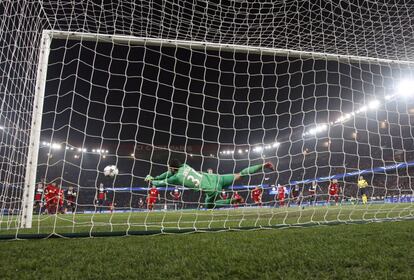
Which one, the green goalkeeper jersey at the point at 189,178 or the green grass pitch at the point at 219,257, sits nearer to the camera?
the green grass pitch at the point at 219,257

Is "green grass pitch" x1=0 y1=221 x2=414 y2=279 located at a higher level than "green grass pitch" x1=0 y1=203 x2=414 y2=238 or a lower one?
higher

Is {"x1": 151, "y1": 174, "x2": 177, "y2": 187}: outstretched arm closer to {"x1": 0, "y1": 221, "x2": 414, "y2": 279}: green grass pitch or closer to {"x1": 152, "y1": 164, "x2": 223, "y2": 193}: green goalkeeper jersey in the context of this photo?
{"x1": 152, "y1": 164, "x2": 223, "y2": 193}: green goalkeeper jersey

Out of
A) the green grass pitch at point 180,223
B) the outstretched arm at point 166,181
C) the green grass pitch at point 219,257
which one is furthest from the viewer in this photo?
the outstretched arm at point 166,181

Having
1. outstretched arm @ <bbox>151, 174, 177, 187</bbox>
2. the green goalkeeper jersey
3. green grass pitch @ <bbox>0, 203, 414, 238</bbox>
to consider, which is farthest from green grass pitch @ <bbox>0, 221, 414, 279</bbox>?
the green goalkeeper jersey

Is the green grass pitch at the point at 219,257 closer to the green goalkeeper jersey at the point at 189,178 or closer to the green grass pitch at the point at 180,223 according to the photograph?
the green grass pitch at the point at 180,223

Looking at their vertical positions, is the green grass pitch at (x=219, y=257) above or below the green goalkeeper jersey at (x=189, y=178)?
above

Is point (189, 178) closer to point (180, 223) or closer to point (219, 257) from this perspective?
point (180, 223)

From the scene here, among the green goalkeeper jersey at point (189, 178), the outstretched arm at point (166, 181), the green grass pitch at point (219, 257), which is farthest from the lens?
the green goalkeeper jersey at point (189, 178)

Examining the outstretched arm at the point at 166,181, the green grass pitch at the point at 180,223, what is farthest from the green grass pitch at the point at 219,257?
the outstretched arm at the point at 166,181

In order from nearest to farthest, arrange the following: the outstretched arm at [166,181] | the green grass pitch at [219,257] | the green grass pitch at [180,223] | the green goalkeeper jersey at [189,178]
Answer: the green grass pitch at [219,257]
the green grass pitch at [180,223]
the outstretched arm at [166,181]
the green goalkeeper jersey at [189,178]

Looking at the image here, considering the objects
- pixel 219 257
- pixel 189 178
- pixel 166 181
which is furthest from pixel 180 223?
pixel 219 257

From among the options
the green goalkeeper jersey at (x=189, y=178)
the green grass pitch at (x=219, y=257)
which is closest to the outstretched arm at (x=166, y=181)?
the green goalkeeper jersey at (x=189, y=178)

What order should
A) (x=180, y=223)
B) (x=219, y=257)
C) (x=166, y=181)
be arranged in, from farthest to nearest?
(x=166, y=181) < (x=180, y=223) < (x=219, y=257)

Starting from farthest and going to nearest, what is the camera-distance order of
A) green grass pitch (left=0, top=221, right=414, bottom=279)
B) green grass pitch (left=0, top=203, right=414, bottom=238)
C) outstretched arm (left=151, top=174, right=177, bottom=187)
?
1. outstretched arm (left=151, top=174, right=177, bottom=187)
2. green grass pitch (left=0, top=203, right=414, bottom=238)
3. green grass pitch (left=0, top=221, right=414, bottom=279)
